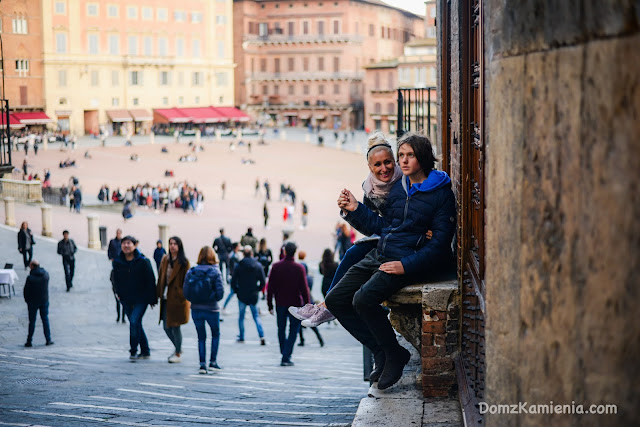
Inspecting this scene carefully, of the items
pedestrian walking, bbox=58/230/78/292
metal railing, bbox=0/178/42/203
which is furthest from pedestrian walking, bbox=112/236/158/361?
metal railing, bbox=0/178/42/203

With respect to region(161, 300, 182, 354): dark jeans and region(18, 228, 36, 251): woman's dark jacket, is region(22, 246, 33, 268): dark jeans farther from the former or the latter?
region(161, 300, 182, 354): dark jeans

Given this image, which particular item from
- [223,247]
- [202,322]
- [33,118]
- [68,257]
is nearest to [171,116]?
[33,118]

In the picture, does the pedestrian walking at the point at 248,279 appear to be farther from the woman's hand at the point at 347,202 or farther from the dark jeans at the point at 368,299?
the woman's hand at the point at 347,202

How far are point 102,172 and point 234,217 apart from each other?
14338 millimetres

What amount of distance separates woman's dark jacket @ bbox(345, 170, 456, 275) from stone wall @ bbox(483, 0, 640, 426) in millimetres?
2348

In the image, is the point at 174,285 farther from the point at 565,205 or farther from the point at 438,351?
the point at 565,205

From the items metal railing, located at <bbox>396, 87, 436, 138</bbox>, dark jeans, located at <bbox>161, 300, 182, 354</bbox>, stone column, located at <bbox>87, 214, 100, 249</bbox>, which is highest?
metal railing, located at <bbox>396, 87, 436, 138</bbox>

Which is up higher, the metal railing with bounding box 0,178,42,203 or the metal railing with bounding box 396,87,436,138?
the metal railing with bounding box 396,87,436,138

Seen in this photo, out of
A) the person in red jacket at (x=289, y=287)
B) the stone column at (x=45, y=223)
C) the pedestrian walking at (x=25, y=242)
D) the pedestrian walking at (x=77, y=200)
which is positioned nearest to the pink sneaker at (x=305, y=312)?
the person in red jacket at (x=289, y=287)

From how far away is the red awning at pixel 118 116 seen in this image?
6756 centimetres

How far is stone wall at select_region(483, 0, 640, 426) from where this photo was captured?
1.66m

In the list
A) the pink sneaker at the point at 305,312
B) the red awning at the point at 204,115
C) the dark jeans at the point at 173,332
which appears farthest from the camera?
the red awning at the point at 204,115

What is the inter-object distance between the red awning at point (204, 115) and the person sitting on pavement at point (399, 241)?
67624 millimetres

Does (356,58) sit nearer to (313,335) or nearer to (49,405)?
(313,335)
